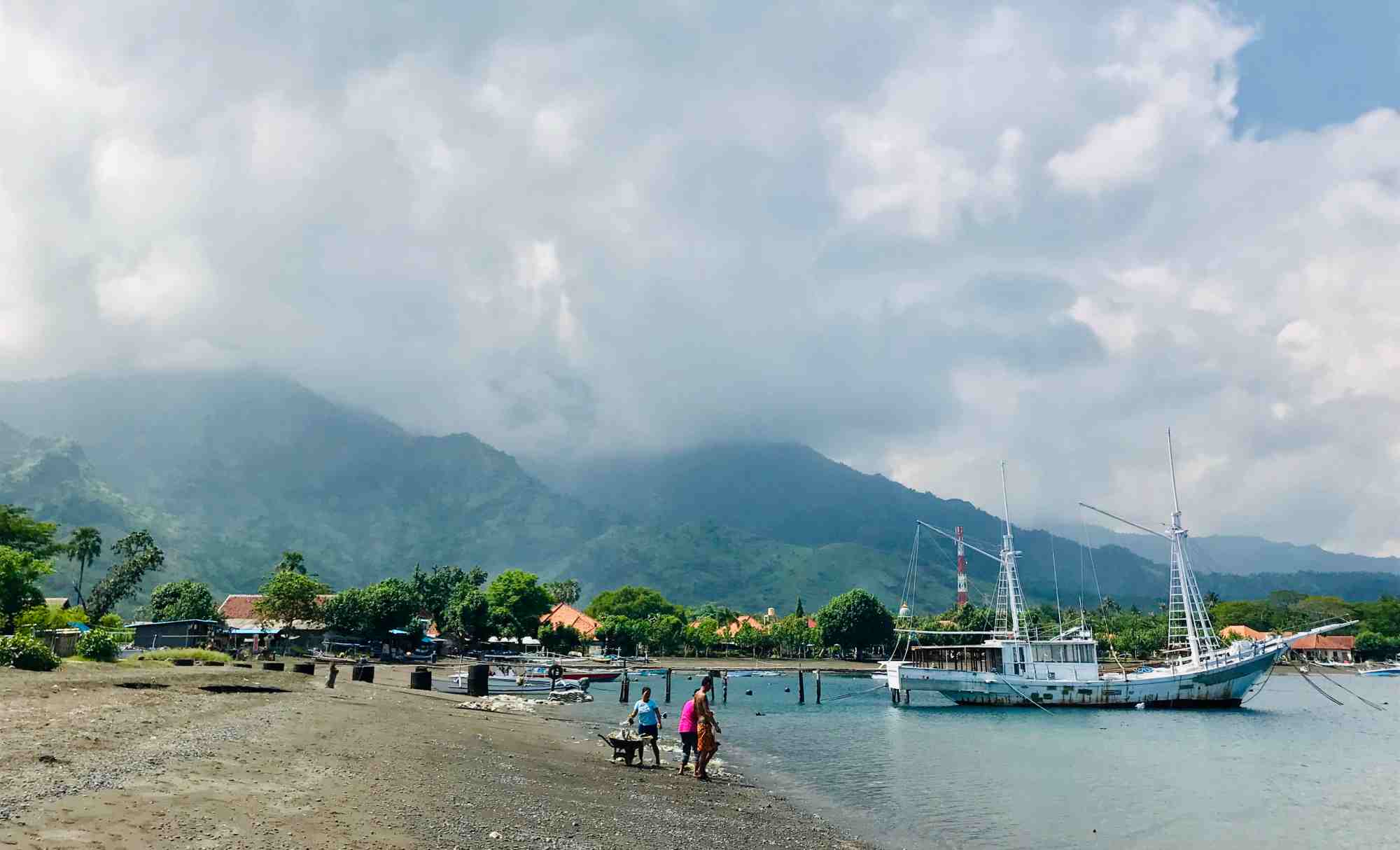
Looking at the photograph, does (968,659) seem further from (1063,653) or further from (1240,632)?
(1240,632)

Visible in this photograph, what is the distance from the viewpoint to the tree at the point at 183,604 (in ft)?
373

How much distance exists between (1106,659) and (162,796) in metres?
172

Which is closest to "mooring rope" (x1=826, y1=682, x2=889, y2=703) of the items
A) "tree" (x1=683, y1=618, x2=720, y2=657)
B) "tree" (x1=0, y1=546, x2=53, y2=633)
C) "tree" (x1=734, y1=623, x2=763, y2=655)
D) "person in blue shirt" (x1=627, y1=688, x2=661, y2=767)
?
"person in blue shirt" (x1=627, y1=688, x2=661, y2=767)

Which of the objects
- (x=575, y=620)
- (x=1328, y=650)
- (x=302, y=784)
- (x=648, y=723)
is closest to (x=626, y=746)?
(x=648, y=723)

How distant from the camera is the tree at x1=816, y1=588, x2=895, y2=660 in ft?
523

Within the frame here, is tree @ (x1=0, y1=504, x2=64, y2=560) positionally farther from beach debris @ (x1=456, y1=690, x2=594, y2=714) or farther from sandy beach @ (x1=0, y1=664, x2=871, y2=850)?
sandy beach @ (x1=0, y1=664, x2=871, y2=850)

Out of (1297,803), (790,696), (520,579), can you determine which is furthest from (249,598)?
(1297,803)

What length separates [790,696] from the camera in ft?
293

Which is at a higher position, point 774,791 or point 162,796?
point 162,796

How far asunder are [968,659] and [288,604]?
80768mm

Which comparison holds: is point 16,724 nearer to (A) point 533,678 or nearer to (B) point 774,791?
(B) point 774,791

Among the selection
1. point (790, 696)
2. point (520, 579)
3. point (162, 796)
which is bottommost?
point (790, 696)

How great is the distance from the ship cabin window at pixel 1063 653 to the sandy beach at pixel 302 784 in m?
60.4

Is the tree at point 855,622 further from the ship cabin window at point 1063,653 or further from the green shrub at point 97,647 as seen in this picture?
the green shrub at point 97,647
